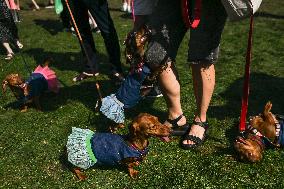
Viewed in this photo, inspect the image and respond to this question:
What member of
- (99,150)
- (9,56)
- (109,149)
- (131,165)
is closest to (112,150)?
(109,149)

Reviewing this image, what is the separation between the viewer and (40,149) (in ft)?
15.5

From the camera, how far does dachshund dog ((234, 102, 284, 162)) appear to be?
399 centimetres

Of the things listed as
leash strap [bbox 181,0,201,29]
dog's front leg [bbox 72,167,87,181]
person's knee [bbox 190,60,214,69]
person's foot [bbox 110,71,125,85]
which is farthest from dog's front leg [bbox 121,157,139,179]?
person's foot [bbox 110,71,125,85]

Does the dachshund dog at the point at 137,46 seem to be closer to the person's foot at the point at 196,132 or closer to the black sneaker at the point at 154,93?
→ the person's foot at the point at 196,132

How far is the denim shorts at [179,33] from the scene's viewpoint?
3.79m

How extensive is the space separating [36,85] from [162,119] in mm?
1929

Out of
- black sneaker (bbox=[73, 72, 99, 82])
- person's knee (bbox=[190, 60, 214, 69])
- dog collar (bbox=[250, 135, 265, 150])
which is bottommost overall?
black sneaker (bbox=[73, 72, 99, 82])

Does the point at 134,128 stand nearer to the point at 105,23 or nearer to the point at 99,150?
the point at 99,150

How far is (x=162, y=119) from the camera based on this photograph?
508 centimetres

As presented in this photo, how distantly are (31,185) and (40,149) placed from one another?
652 millimetres

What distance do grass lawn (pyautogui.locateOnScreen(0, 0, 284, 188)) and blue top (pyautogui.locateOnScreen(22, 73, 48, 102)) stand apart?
24 centimetres

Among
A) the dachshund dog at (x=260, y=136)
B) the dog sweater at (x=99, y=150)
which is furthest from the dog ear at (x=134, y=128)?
the dachshund dog at (x=260, y=136)

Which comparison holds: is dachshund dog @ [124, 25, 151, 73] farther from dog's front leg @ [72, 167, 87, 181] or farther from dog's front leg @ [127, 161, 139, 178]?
dog's front leg @ [72, 167, 87, 181]

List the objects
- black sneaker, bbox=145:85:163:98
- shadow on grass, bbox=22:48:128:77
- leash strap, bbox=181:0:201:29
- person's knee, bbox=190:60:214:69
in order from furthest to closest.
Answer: shadow on grass, bbox=22:48:128:77 → black sneaker, bbox=145:85:163:98 → person's knee, bbox=190:60:214:69 → leash strap, bbox=181:0:201:29
